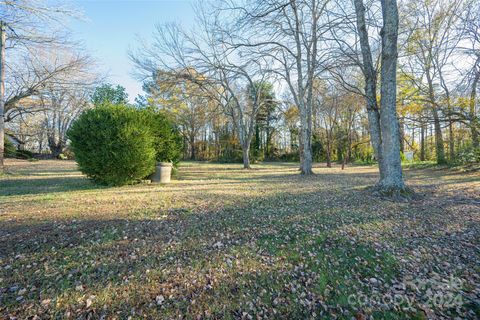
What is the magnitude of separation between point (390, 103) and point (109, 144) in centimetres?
804

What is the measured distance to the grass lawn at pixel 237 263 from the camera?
1.98 metres

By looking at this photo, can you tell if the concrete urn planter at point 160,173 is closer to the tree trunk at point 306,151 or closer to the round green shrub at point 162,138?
the round green shrub at point 162,138

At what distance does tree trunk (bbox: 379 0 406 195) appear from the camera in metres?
5.51

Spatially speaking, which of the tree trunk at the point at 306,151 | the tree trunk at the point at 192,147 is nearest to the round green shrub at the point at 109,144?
the tree trunk at the point at 306,151

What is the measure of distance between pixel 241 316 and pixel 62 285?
1.74 metres

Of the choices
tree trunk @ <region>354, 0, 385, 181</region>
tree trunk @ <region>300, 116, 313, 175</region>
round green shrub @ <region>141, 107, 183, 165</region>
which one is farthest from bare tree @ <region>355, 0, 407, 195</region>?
round green shrub @ <region>141, 107, 183, 165</region>

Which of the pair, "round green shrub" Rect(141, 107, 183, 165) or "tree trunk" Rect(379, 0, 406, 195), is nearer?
"tree trunk" Rect(379, 0, 406, 195)

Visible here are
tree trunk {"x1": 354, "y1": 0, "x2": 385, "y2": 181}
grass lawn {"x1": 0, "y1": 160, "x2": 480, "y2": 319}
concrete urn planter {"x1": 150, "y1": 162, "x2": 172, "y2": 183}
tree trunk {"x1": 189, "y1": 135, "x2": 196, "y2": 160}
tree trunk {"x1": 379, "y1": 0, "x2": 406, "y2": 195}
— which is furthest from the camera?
tree trunk {"x1": 189, "y1": 135, "x2": 196, "y2": 160}

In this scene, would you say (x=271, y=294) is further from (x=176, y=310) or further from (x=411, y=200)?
(x=411, y=200)

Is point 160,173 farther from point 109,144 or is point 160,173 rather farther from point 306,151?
point 306,151

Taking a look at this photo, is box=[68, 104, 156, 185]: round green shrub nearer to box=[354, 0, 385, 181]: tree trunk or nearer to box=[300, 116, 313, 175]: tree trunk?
box=[354, 0, 385, 181]: tree trunk

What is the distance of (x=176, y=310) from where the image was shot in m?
1.90

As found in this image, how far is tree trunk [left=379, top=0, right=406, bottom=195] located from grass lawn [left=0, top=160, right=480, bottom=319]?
51.9 inches

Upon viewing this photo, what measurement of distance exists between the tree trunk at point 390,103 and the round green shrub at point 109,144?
7.03 m
